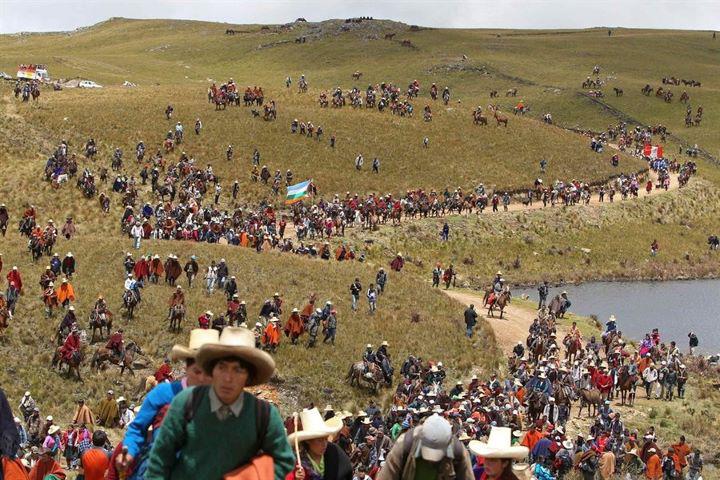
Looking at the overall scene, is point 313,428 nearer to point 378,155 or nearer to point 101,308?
point 101,308

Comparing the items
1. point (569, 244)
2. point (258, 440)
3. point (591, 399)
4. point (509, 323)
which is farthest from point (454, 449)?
point (569, 244)

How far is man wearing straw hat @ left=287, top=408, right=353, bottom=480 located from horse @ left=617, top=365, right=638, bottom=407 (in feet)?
108

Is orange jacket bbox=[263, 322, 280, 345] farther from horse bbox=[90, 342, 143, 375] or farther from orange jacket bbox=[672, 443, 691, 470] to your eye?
orange jacket bbox=[672, 443, 691, 470]

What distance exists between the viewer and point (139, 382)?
119 ft

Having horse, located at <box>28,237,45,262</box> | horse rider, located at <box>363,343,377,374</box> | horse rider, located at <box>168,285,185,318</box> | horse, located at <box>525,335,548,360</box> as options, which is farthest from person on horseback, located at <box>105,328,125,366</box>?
horse, located at <box>525,335,548,360</box>

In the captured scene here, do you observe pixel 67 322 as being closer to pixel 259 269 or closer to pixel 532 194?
pixel 259 269

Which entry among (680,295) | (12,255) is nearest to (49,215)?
(12,255)

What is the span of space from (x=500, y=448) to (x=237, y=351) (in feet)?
8.92

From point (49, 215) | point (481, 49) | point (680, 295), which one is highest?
point (481, 49)

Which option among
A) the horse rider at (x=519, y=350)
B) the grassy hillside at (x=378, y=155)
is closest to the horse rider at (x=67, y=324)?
the grassy hillside at (x=378, y=155)

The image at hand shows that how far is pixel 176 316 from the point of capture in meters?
40.1

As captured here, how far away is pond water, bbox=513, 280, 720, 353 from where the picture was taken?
5856cm

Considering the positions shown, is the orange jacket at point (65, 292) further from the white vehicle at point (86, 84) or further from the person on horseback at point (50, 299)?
the white vehicle at point (86, 84)

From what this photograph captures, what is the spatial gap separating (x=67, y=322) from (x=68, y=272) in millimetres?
7126
